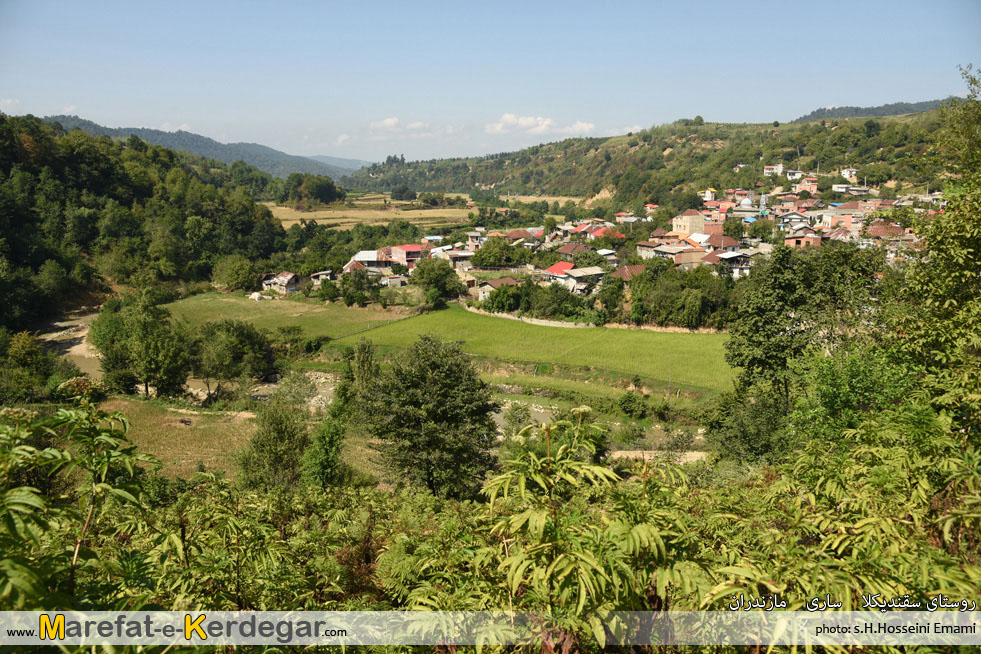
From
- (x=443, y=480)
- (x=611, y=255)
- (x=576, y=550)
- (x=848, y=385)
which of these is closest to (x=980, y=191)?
(x=848, y=385)

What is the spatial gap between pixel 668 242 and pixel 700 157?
63.9 m

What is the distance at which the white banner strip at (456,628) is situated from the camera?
1736mm

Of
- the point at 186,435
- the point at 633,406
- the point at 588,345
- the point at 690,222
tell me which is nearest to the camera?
the point at 186,435

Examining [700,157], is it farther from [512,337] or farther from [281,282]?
[281,282]

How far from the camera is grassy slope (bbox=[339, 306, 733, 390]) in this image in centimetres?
3014

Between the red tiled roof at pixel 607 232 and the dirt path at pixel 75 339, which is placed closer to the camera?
the dirt path at pixel 75 339

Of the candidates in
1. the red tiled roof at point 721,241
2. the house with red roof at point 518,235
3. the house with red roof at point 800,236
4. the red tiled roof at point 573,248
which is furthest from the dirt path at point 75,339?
the house with red roof at point 800,236

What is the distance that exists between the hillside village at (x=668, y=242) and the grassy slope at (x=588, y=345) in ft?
23.4

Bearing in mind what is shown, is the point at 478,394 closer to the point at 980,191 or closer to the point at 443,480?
the point at 443,480

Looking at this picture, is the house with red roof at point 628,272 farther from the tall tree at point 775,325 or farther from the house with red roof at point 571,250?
the tall tree at point 775,325

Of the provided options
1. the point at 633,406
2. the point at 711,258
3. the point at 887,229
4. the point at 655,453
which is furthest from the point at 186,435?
the point at 711,258

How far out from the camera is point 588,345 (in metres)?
35.3

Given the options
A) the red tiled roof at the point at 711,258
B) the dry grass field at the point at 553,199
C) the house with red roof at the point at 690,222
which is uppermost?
the dry grass field at the point at 553,199

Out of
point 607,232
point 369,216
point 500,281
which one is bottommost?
point 500,281
